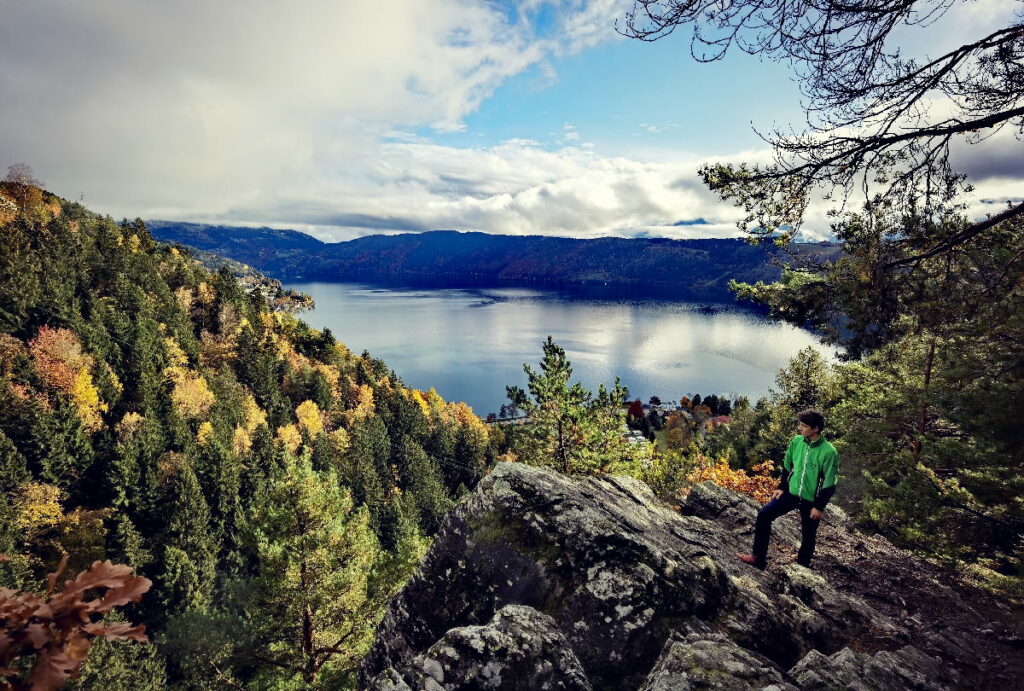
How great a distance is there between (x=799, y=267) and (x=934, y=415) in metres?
13.2

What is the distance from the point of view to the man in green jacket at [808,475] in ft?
28.7

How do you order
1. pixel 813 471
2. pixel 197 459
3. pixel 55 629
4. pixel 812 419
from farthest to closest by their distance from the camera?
1. pixel 197 459
2. pixel 813 471
3. pixel 812 419
4. pixel 55 629

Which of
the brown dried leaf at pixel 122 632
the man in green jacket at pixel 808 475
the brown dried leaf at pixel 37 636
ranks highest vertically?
the brown dried leaf at pixel 37 636

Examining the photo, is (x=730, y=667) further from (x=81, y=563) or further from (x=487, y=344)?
(x=487, y=344)

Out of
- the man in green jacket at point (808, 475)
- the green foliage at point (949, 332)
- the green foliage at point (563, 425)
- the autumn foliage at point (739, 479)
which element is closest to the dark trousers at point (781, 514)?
the man in green jacket at point (808, 475)

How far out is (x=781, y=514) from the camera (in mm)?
9625

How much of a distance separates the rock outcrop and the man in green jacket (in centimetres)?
134

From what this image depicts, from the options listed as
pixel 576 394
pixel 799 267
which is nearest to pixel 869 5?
pixel 799 267

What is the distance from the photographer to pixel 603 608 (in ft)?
27.3

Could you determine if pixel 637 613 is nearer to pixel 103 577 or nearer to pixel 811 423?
pixel 811 423

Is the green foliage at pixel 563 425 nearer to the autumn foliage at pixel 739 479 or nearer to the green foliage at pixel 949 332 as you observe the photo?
the green foliage at pixel 949 332

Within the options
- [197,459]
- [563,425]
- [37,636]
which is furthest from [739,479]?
[197,459]

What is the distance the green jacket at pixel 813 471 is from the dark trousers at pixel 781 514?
192 millimetres

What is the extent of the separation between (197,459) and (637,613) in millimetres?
70757
